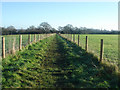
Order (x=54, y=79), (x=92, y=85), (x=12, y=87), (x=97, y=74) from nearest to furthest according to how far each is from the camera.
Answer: (x=12, y=87) → (x=92, y=85) → (x=54, y=79) → (x=97, y=74)

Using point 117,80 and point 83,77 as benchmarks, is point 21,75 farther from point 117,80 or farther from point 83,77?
point 117,80

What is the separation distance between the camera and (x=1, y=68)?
660cm

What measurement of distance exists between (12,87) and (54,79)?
5.82 ft

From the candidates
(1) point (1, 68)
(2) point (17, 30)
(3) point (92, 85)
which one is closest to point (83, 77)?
(3) point (92, 85)

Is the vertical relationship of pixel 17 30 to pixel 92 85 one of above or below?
above

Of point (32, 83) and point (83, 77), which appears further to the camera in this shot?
point (83, 77)

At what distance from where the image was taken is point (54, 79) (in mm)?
5820

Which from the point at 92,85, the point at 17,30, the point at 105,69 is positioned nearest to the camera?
the point at 92,85

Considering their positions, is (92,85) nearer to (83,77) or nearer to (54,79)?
(83,77)

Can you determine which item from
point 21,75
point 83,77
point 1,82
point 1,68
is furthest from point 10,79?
point 83,77

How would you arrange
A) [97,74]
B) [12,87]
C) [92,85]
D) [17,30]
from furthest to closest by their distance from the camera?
[17,30], [97,74], [92,85], [12,87]

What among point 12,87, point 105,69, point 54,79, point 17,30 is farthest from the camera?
point 17,30

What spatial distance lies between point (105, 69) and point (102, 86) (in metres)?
1.99

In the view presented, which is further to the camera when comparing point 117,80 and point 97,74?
point 97,74
